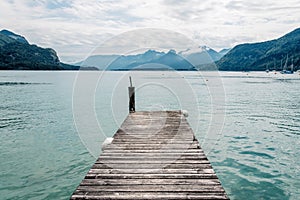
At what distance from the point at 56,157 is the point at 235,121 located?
16394 mm

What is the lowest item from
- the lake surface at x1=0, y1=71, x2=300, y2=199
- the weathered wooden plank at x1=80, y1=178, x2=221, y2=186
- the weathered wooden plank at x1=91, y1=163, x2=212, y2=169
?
the lake surface at x1=0, y1=71, x2=300, y2=199

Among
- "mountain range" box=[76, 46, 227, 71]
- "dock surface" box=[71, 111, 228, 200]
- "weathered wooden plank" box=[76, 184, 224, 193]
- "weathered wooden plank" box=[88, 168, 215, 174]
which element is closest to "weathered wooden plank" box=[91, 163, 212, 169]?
"dock surface" box=[71, 111, 228, 200]

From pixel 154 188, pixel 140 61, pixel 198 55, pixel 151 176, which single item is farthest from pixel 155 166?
pixel 140 61

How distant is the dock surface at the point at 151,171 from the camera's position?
605 centimetres

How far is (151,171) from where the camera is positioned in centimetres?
737

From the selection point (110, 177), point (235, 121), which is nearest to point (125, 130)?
point (110, 177)

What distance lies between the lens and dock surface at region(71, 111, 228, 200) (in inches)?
238

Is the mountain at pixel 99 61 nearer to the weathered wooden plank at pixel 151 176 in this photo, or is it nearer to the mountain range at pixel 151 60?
the mountain range at pixel 151 60

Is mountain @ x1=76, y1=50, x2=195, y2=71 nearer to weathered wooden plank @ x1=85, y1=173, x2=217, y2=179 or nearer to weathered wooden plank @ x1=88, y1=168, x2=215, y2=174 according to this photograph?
weathered wooden plank @ x1=88, y1=168, x2=215, y2=174

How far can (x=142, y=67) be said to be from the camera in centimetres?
1330

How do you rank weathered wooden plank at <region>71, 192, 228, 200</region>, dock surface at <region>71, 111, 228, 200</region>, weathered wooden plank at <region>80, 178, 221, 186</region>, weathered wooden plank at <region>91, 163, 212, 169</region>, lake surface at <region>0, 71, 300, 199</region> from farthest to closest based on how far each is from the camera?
lake surface at <region>0, 71, 300, 199</region> < weathered wooden plank at <region>91, 163, 212, 169</region> < weathered wooden plank at <region>80, 178, 221, 186</region> < dock surface at <region>71, 111, 228, 200</region> < weathered wooden plank at <region>71, 192, 228, 200</region>

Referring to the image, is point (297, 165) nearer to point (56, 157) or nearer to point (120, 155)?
point (120, 155)

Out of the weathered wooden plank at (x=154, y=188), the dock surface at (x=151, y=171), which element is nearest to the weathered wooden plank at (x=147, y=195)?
the dock surface at (x=151, y=171)

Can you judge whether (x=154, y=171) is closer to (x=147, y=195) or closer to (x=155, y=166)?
(x=155, y=166)
